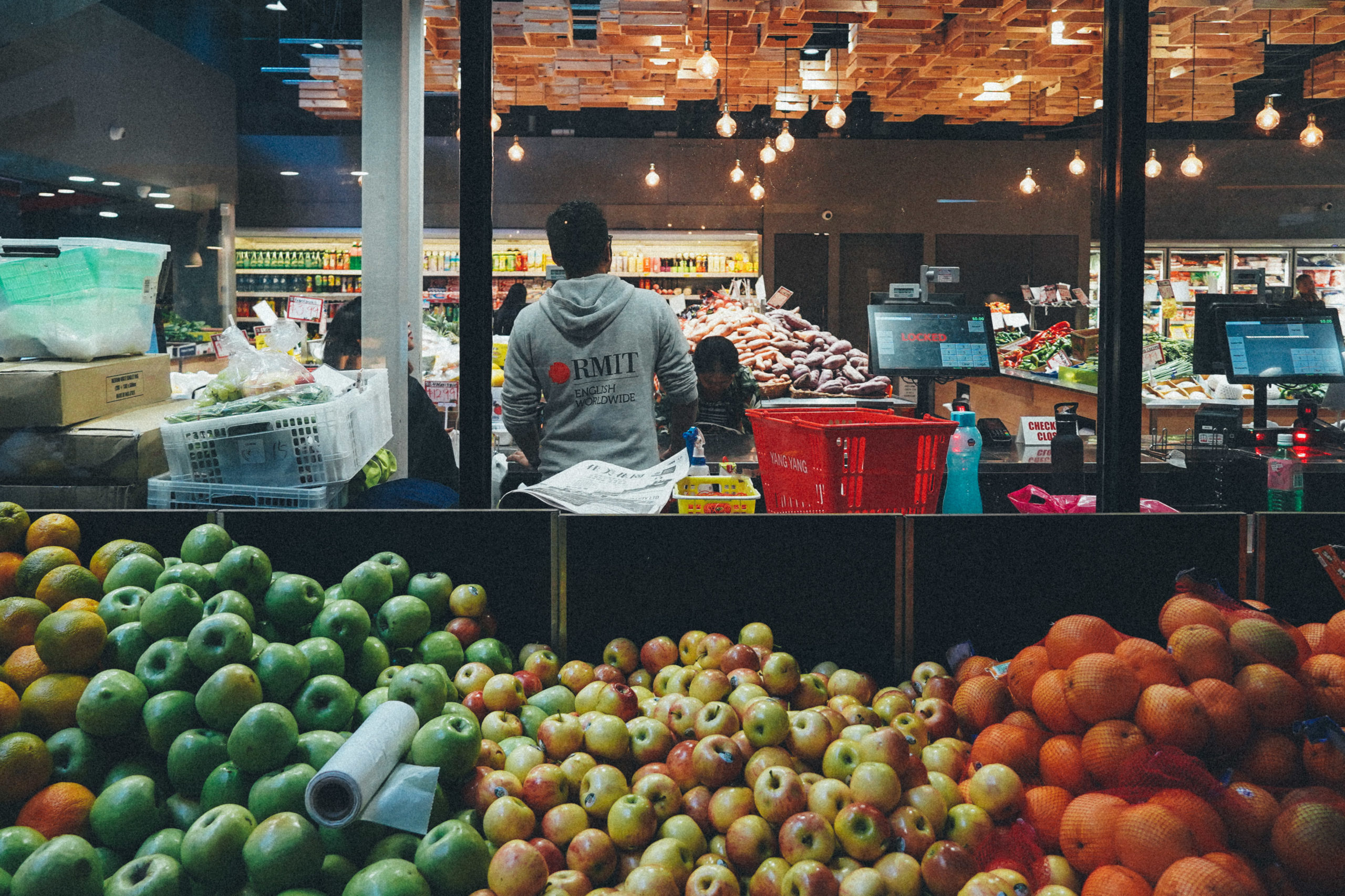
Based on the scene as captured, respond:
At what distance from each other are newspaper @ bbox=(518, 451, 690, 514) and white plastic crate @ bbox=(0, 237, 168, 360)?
47.5 inches

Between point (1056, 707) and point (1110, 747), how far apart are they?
0.11 m

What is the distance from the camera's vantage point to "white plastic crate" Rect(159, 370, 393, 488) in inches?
85.7

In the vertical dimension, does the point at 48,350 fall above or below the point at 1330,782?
above

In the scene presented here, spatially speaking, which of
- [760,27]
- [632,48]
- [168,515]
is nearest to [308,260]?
[632,48]

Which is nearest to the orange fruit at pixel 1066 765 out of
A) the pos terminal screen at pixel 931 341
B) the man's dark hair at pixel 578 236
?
the man's dark hair at pixel 578 236

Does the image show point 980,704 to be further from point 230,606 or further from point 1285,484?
point 1285,484

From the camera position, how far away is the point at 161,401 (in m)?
2.80

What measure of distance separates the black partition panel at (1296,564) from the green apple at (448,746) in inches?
61.3

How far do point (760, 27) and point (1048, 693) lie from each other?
22.0 feet

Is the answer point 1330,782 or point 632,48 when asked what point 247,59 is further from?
point 1330,782

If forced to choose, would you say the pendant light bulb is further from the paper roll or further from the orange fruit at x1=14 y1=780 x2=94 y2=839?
the orange fruit at x1=14 y1=780 x2=94 y2=839

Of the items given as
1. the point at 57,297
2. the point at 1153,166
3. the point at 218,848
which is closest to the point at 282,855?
the point at 218,848

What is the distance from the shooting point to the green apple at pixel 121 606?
158 centimetres

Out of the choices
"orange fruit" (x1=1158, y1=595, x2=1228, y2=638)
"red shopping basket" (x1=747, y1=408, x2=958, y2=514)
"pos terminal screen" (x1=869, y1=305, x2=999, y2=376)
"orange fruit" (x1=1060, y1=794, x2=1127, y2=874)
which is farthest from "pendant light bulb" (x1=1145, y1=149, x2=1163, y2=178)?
"orange fruit" (x1=1060, y1=794, x2=1127, y2=874)
